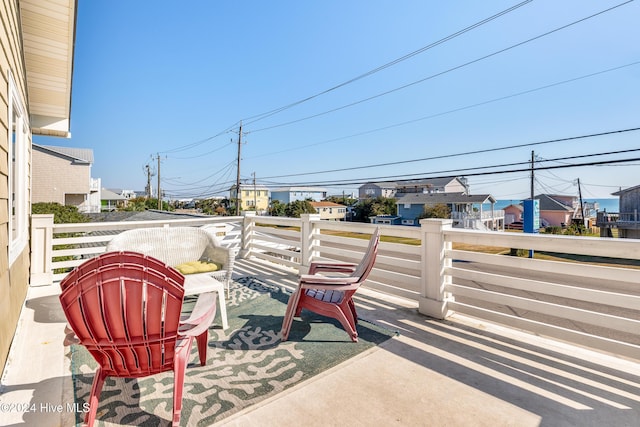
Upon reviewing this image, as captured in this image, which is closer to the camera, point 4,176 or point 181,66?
point 4,176

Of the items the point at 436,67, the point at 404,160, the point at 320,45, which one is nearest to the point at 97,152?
the point at 320,45

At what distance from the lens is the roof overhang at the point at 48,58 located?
318cm

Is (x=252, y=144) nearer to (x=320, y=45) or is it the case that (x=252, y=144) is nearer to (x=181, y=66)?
(x=181, y=66)

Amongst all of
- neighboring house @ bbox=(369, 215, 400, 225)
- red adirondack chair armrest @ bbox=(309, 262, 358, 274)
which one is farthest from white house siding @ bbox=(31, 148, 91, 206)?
neighboring house @ bbox=(369, 215, 400, 225)

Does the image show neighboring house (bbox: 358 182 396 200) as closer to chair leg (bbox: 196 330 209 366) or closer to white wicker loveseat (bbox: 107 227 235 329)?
white wicker loveseat (bbox: 107 227 235 329)

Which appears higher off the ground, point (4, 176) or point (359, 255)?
point (4, 176)

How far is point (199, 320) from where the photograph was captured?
189 cm

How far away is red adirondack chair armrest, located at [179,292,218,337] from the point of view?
A: 1783 millimetres

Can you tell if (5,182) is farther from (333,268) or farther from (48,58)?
(333,268)

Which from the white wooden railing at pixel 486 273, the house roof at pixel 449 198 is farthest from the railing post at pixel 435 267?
the house roof at pixel 449 198

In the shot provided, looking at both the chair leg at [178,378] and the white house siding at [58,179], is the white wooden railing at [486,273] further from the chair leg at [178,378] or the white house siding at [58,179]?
the white house siding at [58,179]

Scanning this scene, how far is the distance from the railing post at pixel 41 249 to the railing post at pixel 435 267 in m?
5.25

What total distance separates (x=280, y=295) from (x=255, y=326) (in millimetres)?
1065

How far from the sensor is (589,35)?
10422mm
